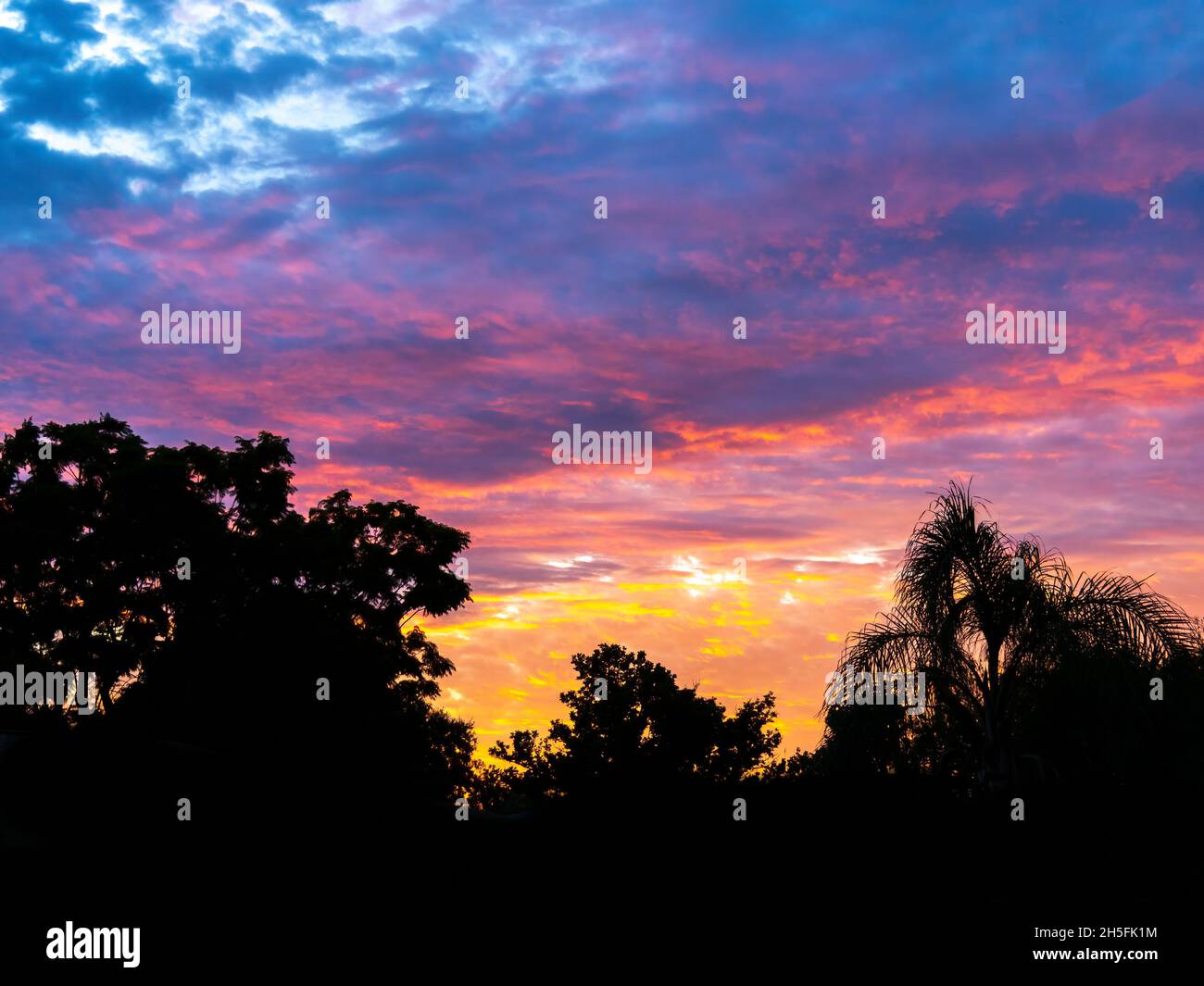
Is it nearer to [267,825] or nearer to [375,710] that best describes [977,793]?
[267,825]

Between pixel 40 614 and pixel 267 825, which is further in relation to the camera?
pixel 40 614

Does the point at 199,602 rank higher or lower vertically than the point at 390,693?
higher

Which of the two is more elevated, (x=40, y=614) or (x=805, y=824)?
(x=40, y=614)

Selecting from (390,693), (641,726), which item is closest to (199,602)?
(390,693)

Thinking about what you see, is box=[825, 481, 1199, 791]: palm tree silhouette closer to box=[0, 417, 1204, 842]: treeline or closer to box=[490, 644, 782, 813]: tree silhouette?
box=[0, 417, 1204, 842]: treeline

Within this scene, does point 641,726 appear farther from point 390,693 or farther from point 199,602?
point 199,602

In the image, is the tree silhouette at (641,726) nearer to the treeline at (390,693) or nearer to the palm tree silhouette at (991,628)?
the treeline at (390,693)

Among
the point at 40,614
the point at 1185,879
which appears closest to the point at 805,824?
the point at 1185,879

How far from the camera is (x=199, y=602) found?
2825 centimetres

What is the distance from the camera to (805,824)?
7.25 meters

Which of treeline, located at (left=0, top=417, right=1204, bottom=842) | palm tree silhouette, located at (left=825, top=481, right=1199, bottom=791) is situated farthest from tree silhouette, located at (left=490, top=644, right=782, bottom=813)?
palm tree silhouette, located at (left=825, top=481, right=1199, bottom=791)

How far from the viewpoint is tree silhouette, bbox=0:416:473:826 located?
26016 mm
